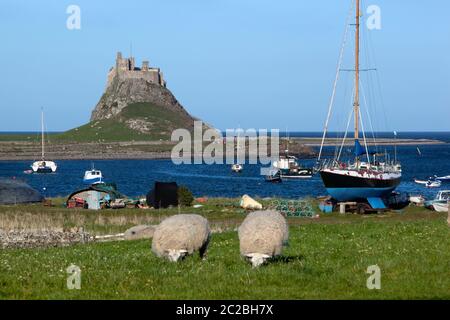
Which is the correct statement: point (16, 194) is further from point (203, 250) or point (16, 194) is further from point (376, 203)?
point (203, 250)

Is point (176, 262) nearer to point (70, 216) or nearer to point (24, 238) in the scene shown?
point (24, 238)

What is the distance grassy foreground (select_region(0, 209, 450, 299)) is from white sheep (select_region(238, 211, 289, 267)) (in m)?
0.34

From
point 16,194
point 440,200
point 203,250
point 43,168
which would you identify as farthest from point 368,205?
point 43,168

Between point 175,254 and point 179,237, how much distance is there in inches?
18.2

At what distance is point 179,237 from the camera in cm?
1977

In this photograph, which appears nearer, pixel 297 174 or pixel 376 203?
pixel 376 203

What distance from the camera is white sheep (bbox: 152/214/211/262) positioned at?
19.8 metres

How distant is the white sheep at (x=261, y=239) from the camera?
19172mm

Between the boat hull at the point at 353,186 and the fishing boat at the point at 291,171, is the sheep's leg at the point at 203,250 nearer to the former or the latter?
the boat hull at the point at 353,186

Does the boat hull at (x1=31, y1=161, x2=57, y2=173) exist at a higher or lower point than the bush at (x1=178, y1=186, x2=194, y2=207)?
lower

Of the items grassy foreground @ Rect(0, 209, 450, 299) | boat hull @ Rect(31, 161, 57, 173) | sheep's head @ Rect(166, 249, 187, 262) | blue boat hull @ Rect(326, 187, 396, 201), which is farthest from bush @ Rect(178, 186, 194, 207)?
boat hull @ Rect(31, 161, 57, 173)

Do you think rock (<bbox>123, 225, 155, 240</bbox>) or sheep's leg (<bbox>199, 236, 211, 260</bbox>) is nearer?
sheep's leg (<bbox>199, 236, 211, 260</bbox>)

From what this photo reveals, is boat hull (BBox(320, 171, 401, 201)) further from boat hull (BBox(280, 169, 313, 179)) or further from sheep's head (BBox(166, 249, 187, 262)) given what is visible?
boat hull (BBox(280, 169, 313, 179))
